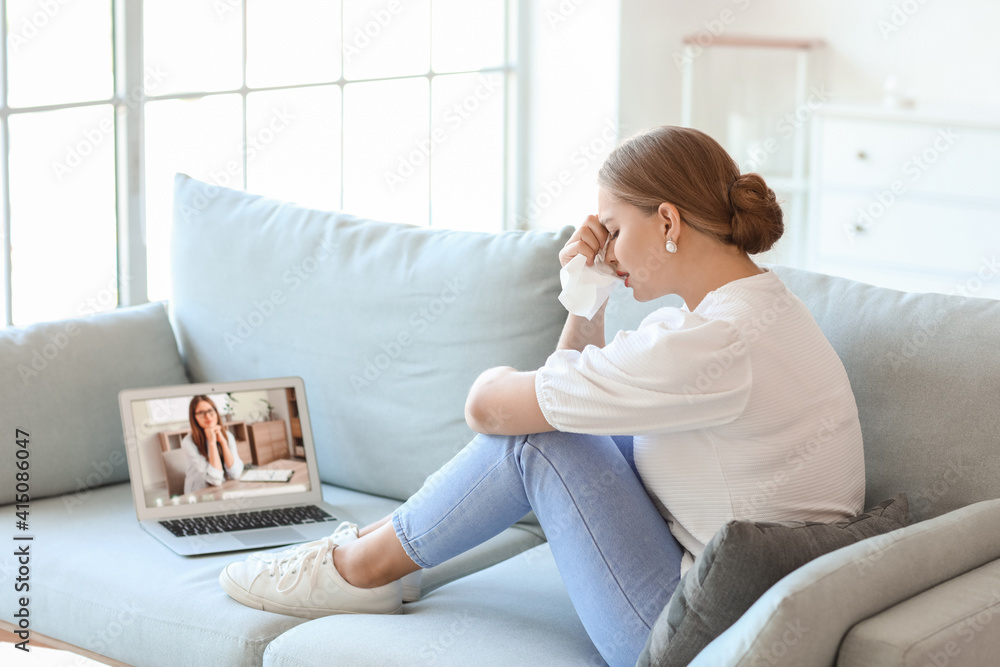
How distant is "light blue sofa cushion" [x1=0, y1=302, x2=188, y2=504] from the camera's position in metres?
1.92

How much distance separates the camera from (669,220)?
4.77ft

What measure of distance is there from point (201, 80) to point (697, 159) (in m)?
1.69

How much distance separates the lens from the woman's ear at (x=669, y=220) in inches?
56.9

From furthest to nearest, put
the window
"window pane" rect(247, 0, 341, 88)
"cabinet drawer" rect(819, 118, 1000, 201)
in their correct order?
"cabinet drawer" rect(819, 118, 1000, 201) < "window pane" rect(247, 0, 341, 88) < the window

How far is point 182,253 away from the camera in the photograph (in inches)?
87.6

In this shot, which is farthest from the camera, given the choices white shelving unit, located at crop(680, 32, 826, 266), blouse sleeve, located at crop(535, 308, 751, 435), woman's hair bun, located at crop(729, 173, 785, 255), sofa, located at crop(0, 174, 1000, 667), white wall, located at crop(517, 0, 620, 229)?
white shelving unit, located at crop(680, 32, 826, 266)

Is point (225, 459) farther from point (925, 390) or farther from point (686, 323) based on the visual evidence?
point (925, 390)

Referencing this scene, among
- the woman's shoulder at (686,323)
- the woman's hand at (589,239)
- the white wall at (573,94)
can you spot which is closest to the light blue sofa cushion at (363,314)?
the woman's hand at (589,239)

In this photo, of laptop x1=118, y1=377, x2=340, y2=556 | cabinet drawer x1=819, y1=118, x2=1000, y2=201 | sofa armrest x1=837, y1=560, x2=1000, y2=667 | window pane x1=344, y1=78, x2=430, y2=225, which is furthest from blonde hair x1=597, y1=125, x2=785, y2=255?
cabinet drawer x1=819, y1=118, x2=1000, y2=201

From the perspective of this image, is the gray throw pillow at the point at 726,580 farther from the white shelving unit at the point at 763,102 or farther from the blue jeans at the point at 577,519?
the white shelving unit at the point at 763,102

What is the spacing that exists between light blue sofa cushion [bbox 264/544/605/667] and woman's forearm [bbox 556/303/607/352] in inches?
15.2

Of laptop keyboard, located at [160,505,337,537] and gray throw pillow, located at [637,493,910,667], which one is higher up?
gray throw pillow, located at [637,493,910,667]

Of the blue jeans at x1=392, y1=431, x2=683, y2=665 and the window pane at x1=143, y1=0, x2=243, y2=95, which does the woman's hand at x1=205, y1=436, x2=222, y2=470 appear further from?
the window pane at x1=143, y1=0, x2=243, y2=95

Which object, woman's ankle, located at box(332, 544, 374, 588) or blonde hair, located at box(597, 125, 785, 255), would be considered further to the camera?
woman's ankle, located at box(332, 544, 374, 588)
